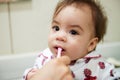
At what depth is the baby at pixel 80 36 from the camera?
2.34 feet

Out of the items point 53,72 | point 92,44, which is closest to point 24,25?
point 92,44

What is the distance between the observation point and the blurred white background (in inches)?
49.1

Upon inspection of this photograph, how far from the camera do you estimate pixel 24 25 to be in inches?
50.5

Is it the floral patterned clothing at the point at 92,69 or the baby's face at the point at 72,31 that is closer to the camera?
the baby's face at the point at 72,31

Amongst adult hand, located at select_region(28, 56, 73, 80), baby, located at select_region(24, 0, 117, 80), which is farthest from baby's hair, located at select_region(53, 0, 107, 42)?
adult hand, located at select_region(28, 56, 73, 80)

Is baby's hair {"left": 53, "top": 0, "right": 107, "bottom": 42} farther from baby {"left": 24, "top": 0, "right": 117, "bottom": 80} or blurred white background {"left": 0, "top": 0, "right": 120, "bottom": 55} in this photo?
blurred white background {"left": 0, "top": 0, "right": 120, "bottom": 55}

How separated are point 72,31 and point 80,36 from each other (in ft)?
0.11

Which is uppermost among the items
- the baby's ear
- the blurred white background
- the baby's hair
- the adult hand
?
the blurred white background

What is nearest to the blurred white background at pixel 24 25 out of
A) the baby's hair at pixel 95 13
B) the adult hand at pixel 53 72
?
the baby's hair at pixel 95 13

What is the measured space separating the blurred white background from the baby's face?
0.54m

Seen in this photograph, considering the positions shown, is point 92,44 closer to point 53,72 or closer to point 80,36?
point 80,36

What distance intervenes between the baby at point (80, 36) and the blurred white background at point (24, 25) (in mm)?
507

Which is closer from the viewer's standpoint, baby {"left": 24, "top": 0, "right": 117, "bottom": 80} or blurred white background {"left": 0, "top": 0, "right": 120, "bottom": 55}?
baby {"left": 24, "top": 0, "right": 117, "bottom": 80}

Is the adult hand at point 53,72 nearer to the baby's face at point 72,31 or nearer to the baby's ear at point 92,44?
the baby's face at point 72,31
